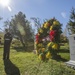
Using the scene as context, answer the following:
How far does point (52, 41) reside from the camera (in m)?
11.4

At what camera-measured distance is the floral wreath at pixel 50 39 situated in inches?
443

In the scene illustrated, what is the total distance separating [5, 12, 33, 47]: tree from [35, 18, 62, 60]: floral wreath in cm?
2250

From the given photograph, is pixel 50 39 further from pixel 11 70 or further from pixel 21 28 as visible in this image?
pixel 21 28

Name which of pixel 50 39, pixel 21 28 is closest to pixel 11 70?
pixel 50 39

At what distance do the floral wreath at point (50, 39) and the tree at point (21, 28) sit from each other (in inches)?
886

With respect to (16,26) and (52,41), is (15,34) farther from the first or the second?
(52,41)

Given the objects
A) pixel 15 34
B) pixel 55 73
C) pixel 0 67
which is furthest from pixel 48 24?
pixel 15 34

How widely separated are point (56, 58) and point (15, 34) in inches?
948

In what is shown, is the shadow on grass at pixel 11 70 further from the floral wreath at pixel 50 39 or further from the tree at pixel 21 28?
the tree at pixel 21 28

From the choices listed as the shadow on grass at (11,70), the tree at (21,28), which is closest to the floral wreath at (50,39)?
the shadow on grass at (11,70)

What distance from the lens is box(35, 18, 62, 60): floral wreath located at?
36.9ft

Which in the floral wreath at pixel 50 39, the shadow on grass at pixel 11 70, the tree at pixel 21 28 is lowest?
the shadow on grass at pixel 11 70

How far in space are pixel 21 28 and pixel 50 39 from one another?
84.0 ft

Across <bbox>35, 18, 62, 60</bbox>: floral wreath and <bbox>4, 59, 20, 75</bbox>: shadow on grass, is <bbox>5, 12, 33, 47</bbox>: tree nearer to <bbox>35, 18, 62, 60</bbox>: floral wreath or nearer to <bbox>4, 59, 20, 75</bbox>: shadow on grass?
<bbox>35, 18, 62, 60</bbox>: floral wreath
